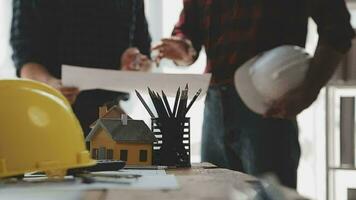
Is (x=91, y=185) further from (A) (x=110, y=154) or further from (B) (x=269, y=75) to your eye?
(B) (x=269, y=75)

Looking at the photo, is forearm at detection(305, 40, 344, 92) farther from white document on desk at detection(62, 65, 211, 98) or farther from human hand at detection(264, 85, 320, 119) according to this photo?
white document on desk at detection(62, 65, 211, 98)

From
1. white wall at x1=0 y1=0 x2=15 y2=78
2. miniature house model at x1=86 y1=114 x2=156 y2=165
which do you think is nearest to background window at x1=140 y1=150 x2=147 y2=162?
miniature house model at x1=86 y1=114 x2=156 y2=165

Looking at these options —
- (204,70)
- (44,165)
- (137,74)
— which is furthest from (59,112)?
(204,70)

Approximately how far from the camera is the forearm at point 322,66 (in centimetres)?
128

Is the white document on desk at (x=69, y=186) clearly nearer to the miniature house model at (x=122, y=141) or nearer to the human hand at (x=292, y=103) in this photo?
the miniature house model at (x=122, y=141)

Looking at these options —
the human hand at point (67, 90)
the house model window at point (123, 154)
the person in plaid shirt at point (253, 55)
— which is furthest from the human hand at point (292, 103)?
the house model window at point (123, 154)

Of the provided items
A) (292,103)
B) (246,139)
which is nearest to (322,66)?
(292,103)

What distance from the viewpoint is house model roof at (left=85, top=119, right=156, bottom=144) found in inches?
33.5

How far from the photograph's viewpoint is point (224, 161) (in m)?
1.31

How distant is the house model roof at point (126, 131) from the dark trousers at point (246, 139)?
0.44 m

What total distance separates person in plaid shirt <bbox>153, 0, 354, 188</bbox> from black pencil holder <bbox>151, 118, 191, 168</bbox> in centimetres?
41

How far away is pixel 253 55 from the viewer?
129 centimetres

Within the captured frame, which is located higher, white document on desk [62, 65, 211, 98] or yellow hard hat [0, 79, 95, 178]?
white document on desk [62, 65, 211, 98]

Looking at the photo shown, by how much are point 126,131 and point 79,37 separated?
0.54m
